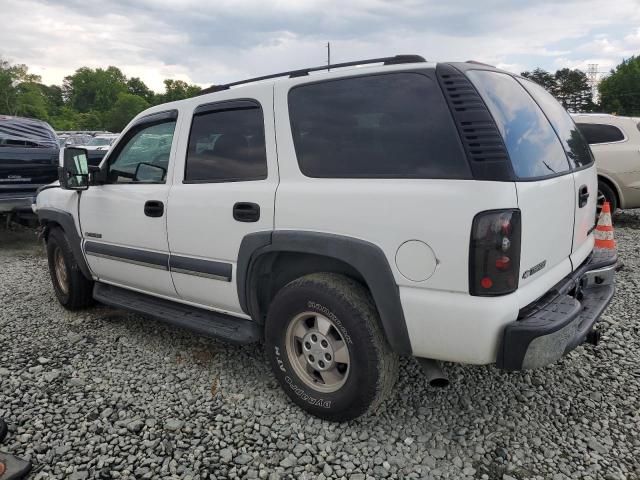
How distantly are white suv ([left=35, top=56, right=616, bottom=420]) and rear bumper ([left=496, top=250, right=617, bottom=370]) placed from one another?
0.03ft

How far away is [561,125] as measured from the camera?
295 centimetres

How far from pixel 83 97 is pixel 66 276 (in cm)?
11859

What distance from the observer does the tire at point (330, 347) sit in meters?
2.45

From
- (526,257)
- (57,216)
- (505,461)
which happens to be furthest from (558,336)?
(57,216)

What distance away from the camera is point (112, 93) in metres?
108

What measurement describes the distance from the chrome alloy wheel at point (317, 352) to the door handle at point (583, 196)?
5.03ft

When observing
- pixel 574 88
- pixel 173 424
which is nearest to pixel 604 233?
pixel 173 424

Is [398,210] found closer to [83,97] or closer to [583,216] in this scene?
[583,216]

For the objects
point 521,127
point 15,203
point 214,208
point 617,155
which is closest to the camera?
point 521,127

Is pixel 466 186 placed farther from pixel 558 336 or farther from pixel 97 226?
pixel 97 226

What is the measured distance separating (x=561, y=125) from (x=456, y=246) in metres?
1.40

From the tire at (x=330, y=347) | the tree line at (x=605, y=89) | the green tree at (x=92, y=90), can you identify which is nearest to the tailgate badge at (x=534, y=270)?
the tire at (x=330, y=347)

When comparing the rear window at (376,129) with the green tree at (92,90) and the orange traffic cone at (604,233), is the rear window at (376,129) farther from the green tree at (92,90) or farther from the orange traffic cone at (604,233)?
the green tree at (92,90)

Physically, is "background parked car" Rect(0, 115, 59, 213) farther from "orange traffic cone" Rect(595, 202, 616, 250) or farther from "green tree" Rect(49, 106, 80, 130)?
"green tree" Rect(49, 106, 80, 130)
